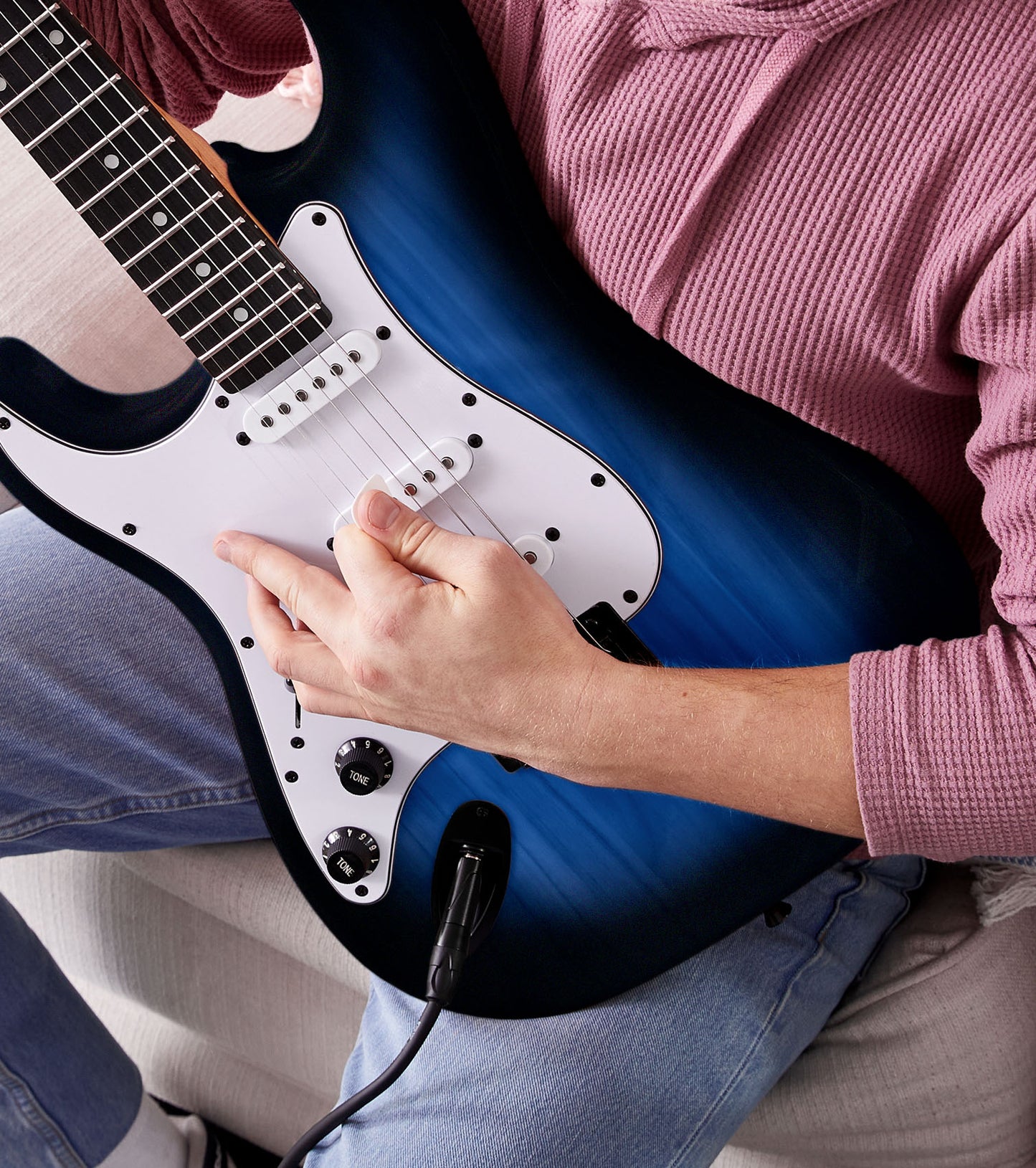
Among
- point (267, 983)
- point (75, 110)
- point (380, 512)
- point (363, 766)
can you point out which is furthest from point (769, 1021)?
point (75, 110)

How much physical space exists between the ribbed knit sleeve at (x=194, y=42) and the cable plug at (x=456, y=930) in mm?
622

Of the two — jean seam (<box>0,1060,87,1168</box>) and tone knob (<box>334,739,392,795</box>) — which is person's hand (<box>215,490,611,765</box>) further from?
jean seam (<box>0,1060,87,1168</box>)

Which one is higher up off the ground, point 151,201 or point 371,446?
point 151,201

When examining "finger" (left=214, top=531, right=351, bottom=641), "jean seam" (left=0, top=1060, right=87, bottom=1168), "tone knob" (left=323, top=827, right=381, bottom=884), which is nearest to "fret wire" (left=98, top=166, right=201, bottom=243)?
"finger" (left=214, top=531, right=351, bottom=641)

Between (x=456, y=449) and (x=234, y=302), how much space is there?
0.58 ft

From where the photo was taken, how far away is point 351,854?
0.70 m

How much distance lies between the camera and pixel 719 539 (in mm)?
663

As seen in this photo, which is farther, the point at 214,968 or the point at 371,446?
the point at 214,968

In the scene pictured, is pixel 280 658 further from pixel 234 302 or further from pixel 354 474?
pixel 234 302

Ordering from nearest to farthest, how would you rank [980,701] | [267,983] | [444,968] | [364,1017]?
1. [980,701]
2. [444,968]
3. [364,1017]
4. [267,983]

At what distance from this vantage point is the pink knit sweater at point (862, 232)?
0.54 metres

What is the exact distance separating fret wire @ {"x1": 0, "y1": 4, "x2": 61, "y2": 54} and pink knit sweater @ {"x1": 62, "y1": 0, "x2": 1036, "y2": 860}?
10.8 inches

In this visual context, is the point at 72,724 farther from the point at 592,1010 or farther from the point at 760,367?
the point at 760,367

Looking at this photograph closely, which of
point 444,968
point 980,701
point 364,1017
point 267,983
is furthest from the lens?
point 267,983
